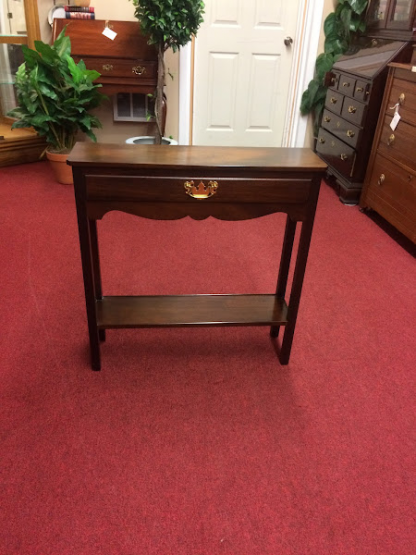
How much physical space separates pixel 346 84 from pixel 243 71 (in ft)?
3.36

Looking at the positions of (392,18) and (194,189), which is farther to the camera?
(392,18)

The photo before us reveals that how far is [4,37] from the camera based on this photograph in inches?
133

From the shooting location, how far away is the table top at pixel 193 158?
130 cm

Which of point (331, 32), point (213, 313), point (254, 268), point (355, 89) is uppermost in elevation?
point (331, 32)

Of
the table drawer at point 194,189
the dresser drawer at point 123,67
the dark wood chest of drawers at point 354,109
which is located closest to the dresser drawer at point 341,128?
the dark wood chest of drawers at point 354,109

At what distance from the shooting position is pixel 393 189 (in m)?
2.72

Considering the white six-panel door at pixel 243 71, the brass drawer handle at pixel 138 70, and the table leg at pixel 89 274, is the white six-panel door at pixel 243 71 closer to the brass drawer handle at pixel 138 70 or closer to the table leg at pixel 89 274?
the brass drawer handle at pixel 138 70

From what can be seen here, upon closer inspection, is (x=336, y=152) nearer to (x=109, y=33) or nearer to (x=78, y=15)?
(x=109, y=33)

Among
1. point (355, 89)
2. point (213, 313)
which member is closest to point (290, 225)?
point (213, 313)

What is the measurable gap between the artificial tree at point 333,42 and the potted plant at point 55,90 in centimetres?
172

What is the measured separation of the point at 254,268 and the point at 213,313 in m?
0.78

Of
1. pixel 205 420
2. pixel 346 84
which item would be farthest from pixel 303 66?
pixel 205 420

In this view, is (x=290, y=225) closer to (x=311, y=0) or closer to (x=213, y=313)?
(x=213, y=313)

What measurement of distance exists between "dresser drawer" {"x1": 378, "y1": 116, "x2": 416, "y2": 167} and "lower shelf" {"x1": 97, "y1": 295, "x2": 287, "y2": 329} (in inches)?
55.1
